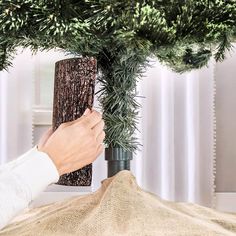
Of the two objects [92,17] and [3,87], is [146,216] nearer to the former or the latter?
[92,17]

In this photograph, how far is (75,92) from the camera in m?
0.70

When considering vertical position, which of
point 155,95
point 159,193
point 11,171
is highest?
point 155,95

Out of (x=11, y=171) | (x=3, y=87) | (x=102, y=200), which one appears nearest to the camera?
(x=11, y=171)

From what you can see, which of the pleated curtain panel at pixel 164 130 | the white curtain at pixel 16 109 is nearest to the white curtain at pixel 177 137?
the pleated curtain panel at pixel 164 130

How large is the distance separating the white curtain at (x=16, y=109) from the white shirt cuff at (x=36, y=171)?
710 mm

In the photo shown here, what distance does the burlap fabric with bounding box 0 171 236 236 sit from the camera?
64 cm

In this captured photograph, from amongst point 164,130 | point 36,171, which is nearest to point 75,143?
point 36,171

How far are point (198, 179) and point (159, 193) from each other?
11 cm

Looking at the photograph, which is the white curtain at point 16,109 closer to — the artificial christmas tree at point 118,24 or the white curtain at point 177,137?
the white curtain at point 177,137

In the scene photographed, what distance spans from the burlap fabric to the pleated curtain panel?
556 mm

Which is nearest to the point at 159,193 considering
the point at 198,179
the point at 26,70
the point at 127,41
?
the point at 198,179

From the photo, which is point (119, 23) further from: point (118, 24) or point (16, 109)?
point (16, 109)

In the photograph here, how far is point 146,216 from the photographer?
2.18ft

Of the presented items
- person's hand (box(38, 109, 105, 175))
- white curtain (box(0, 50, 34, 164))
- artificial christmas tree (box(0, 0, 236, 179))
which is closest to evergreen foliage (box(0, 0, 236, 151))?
artificial christmas tree (box(0, 0, 236, 179))
